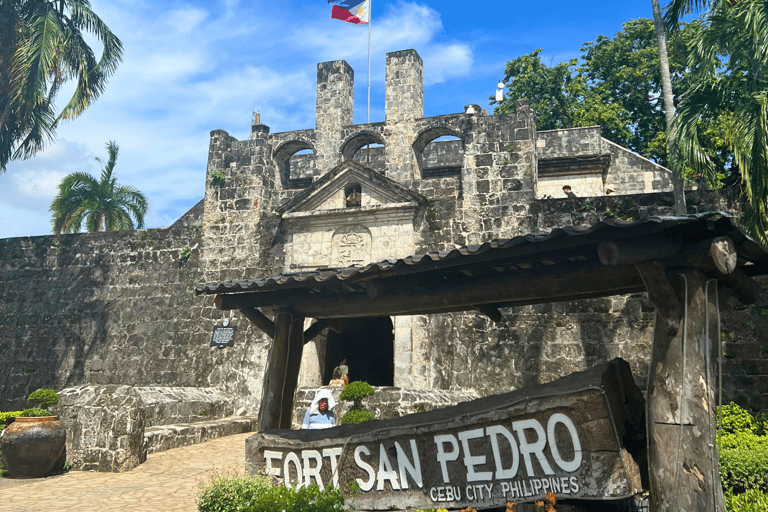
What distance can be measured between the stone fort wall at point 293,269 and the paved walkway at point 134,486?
372 cm

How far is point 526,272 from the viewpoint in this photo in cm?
555

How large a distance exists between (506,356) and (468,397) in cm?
110

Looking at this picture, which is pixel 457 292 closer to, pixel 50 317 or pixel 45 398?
pixel 45 398

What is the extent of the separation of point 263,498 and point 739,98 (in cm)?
900

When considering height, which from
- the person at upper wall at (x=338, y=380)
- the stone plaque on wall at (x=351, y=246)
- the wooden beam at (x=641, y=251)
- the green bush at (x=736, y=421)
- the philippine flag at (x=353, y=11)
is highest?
the philippine flag at (x=353, y=11)

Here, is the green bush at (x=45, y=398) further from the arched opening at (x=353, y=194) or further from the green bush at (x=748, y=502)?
the green bush at (x=748, y=502)

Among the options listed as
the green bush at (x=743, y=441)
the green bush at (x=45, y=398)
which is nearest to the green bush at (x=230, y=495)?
the green bush at (x=45, y=398)

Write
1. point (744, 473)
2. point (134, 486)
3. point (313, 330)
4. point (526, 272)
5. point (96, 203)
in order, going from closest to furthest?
point (526, 272) < point (744, 473) < point (313, 330) < point (134, 486) < point (96, 203)

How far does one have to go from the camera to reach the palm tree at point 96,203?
2288cm

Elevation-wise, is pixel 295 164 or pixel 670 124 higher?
pixel 295 164

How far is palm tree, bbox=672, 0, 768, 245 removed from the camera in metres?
8.67

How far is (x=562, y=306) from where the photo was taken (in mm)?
Answer: 11414

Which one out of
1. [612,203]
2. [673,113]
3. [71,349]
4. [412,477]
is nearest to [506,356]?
[612,203]

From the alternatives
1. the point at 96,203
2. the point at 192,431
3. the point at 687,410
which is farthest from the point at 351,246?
the point at 96,203
